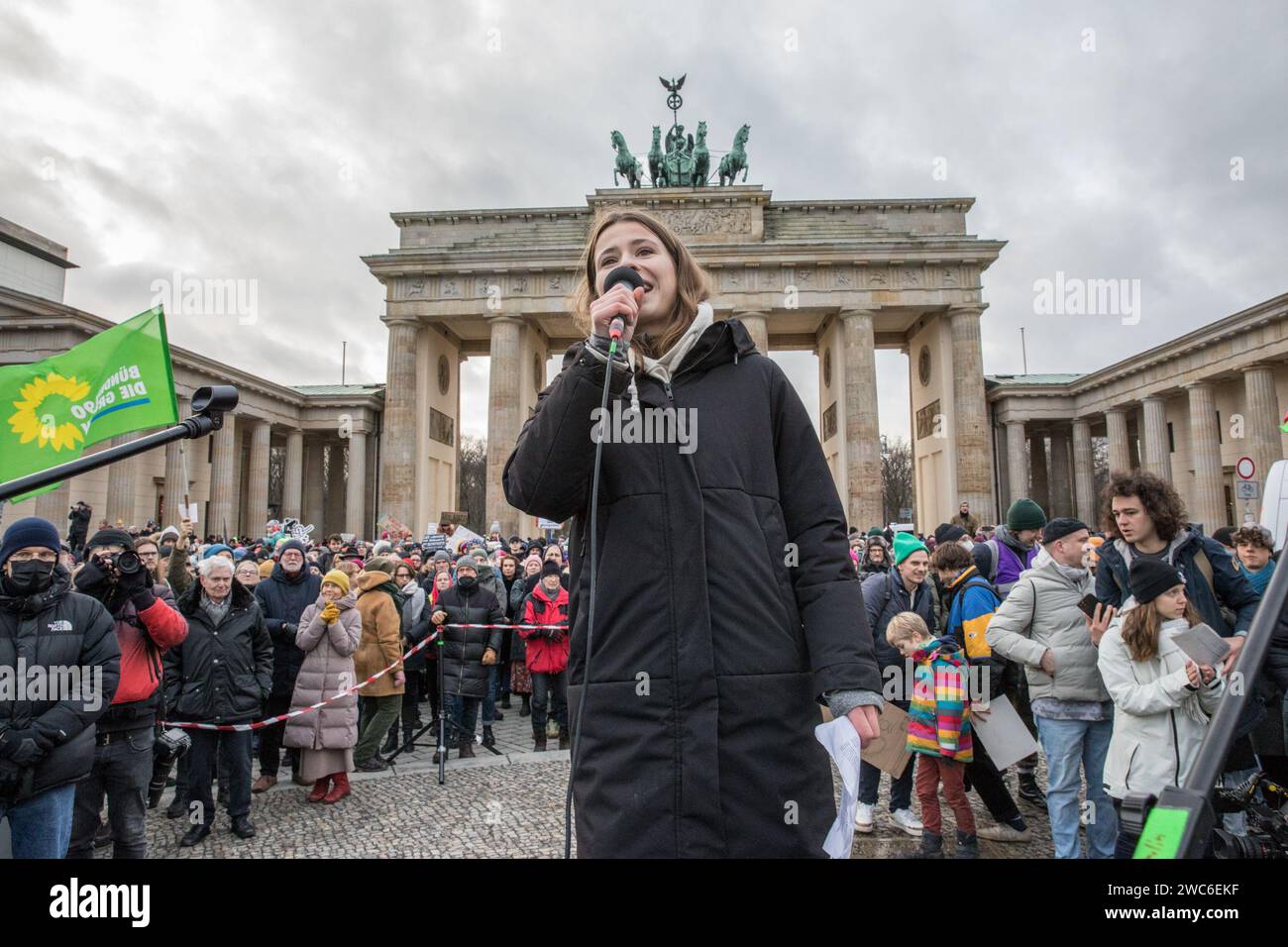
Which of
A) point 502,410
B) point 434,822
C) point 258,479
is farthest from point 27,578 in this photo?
point 258,479

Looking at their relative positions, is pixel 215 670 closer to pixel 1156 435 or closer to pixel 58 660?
pixel 58 660

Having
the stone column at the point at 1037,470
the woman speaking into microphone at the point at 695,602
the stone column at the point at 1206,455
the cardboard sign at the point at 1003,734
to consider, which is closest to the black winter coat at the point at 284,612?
the cardboard sign at the point at 1003,734

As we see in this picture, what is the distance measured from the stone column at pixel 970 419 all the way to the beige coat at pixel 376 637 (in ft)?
96.3

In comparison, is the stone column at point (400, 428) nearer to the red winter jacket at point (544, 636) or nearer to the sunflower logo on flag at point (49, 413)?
the red winter jacket at point (544, 636)

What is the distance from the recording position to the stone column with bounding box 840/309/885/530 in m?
33.6

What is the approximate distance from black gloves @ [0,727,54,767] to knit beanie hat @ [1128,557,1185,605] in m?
5.59

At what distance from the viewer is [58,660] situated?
3.77m

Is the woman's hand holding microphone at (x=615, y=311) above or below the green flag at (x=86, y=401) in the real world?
below

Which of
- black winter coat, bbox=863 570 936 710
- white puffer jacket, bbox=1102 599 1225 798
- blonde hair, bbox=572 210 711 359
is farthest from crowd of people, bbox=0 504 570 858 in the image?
white puffer jacket, bbox=1102 599 1225 798

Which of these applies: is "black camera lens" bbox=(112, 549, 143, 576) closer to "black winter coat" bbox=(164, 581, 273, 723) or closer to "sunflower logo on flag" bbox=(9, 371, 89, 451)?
"black winter coat" bbox=(164, 581, 273, 723)

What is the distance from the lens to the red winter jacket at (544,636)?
27.8 ft

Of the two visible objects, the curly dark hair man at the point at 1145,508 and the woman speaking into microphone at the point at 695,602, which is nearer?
the woman speaking into microphone at the point at 695,602

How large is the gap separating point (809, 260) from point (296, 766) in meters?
32.2

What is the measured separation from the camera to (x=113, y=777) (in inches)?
178
